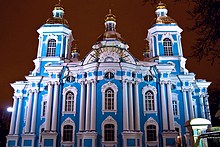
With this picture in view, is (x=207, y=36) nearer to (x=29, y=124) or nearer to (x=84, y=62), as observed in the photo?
(x=84, y=62)

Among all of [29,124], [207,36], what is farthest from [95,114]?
[207,36]

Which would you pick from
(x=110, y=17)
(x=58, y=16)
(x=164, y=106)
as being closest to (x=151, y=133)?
(x=164, y=106)

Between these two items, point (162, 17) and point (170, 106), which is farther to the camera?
point (162, 17)

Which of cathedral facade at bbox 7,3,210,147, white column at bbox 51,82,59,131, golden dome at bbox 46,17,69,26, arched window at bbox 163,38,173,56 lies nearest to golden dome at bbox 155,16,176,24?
cathedral facade at bbox 7,3,210,147

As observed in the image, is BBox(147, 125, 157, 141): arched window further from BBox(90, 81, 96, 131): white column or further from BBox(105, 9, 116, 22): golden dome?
BBox(105, 9, 116, 22): golden dome

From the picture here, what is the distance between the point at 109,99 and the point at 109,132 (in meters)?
2.85

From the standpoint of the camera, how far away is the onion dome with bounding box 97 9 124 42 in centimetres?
2828

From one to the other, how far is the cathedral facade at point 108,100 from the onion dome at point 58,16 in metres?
3.37

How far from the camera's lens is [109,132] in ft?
73.5

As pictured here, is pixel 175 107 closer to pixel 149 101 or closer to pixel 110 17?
pixel 149 101

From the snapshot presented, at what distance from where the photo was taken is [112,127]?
73.7ft

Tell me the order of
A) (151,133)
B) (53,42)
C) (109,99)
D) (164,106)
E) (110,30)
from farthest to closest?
(110,30) → (53,42) → (164,106) → (109,99) → (151,133)

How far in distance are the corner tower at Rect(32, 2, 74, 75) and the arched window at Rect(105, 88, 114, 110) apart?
7106mm

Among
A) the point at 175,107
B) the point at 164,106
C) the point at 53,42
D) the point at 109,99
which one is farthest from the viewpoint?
the point at 53,42
